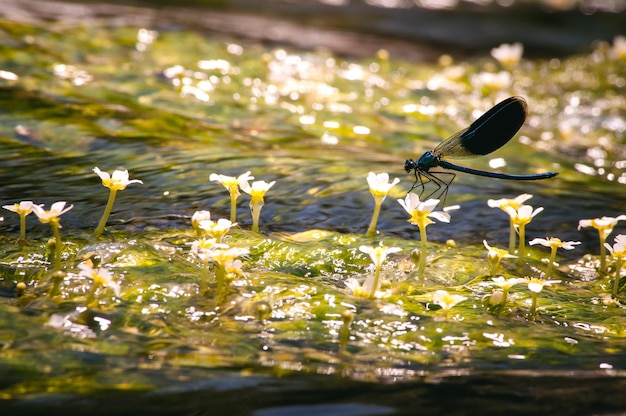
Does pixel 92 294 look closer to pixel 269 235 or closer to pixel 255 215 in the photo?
pixel 255 215

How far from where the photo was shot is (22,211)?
4504mm

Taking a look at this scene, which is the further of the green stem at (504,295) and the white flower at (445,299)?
the green stem at (504,295)

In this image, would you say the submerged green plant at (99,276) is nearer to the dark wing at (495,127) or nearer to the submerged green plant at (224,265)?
the submerged green plant at (224,265)

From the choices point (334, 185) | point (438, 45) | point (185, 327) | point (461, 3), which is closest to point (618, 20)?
point (461, 3)

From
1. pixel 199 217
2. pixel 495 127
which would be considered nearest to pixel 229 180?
pixel 199 217

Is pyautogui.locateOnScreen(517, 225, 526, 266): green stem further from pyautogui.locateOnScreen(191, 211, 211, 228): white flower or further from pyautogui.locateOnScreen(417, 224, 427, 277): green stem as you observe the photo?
pyautogui.locateOnScreen(191, 211, 211, 228): white flower

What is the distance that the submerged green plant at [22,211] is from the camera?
4414mm

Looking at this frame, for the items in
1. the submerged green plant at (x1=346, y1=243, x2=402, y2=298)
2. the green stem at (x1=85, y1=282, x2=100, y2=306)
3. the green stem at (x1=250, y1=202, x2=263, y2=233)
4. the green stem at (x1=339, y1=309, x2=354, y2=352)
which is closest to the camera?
the green stem at (x1=339, y1=309, x2=354, y2=352)

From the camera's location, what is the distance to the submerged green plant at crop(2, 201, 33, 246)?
4.41m

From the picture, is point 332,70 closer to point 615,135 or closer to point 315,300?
point 615,135

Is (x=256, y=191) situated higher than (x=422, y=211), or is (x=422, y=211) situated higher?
(x=256, y=191)

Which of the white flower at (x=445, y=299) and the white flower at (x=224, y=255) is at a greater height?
the white flower at (x=224, y=255)

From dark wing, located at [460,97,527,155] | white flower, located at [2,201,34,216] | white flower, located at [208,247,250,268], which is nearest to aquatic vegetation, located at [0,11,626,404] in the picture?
white flower, located at [208,247,250,268]

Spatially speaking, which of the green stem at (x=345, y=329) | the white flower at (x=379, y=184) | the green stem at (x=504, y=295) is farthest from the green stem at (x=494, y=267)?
the green stem at (x=345, y=329)
